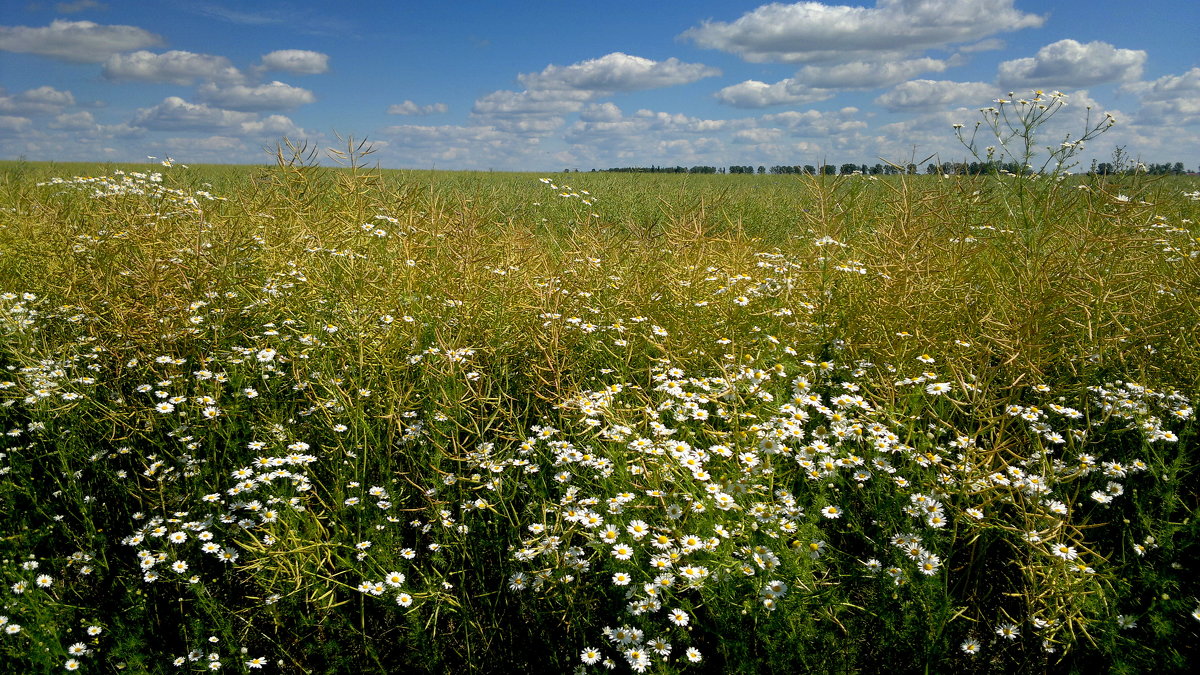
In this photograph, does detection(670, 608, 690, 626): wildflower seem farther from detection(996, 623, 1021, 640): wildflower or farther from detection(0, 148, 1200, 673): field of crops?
detection(996, 623, 1021, 640): wildflower

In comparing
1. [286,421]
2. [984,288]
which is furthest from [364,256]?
[984,288]

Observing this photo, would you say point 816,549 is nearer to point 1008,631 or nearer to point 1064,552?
point 1008,631

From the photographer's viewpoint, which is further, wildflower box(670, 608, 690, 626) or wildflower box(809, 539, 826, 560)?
wildflower box(809, 539, 826, 560)

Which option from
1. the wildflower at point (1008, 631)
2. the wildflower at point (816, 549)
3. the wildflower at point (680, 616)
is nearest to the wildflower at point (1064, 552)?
the wildflower at point (1008, 631)

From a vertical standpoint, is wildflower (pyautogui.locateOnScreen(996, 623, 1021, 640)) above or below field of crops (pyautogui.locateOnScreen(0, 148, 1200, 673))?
below

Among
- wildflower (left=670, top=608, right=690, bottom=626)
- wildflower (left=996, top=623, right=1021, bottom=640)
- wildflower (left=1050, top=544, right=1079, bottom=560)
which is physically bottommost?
wildflower (left=996, top=623, right=1021, bottom=640)

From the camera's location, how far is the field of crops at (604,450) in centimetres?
188

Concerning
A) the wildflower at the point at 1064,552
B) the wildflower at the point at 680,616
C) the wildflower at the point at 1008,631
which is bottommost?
the wildflower at the point at 1008,631

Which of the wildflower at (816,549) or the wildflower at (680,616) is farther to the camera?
the wildflower at (816,549)

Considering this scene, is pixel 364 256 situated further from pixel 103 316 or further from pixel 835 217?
pixel 835 217

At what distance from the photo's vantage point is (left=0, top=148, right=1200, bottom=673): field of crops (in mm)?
1883

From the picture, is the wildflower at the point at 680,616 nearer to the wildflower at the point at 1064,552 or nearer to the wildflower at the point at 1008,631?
the wildflower at the point at 1008,631

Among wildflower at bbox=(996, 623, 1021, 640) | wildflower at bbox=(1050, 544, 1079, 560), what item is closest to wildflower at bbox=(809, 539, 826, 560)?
wildflower at bbox=(996, 623, 1021, 640)

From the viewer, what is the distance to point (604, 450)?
213 cm
